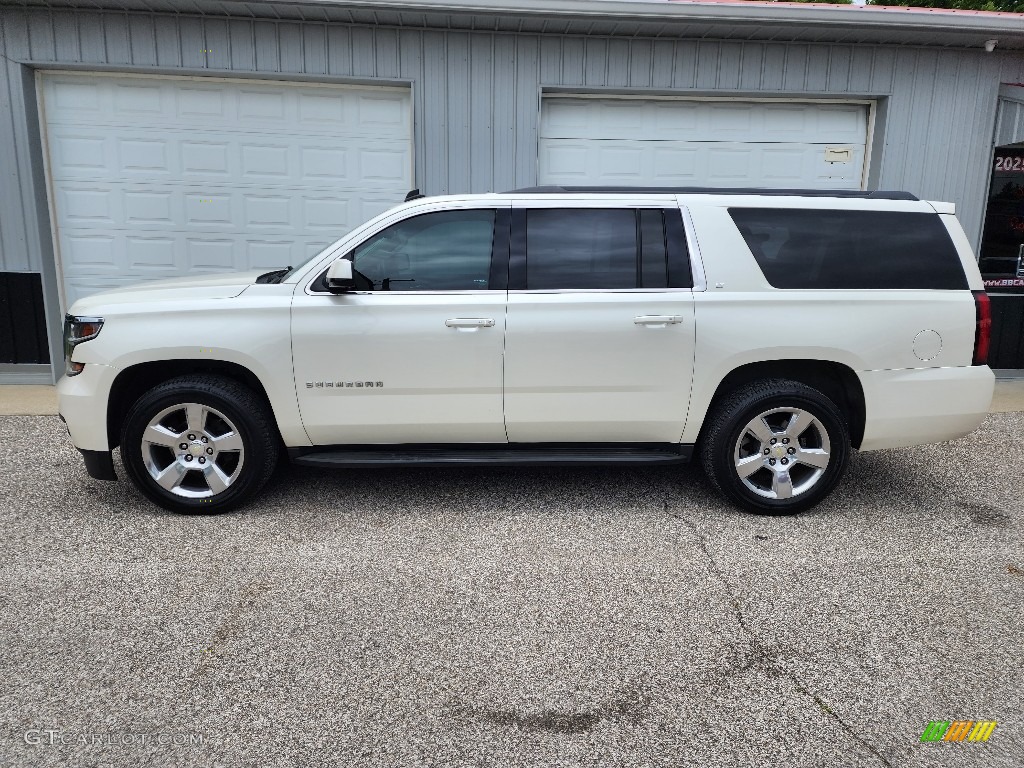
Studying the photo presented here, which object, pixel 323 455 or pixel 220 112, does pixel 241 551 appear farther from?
pixel 220 112

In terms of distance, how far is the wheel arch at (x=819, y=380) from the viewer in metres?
4.46

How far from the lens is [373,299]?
168 inches

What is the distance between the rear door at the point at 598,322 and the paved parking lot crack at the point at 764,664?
1.02 metres

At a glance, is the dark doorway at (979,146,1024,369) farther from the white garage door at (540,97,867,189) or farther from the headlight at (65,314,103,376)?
the headlight at (65,314,103,376)

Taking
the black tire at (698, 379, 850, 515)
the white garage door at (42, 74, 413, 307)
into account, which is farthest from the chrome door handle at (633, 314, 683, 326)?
the white garage door at (42, 74, 413, 307)

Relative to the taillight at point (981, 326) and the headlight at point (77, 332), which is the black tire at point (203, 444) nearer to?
the headlight at point (77, 332)

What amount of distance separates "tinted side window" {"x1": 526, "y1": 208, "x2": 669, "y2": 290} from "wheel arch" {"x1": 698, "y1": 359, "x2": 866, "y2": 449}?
741 mm

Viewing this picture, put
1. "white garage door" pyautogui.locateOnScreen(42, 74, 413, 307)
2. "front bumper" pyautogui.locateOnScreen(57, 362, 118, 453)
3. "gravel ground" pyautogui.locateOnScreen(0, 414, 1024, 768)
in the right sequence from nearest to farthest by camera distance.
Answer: "gravel ground" pyautogui.locateOnScreen(0, 414, 1024, 768), "front bumper" pyautogui.locateOnScreen(57, 362, 118, 453), "white garage door" pyautogui.locateOnScreen(42, 74, 413, 307)

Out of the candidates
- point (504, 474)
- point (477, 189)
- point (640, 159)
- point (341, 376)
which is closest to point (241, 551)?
point (341, 376)

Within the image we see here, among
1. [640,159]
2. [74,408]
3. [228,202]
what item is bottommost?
[74,408]

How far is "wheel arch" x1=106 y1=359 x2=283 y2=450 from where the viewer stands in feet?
14.2

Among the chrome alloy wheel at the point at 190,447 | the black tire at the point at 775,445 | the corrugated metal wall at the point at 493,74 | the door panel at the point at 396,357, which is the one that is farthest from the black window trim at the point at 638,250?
the corrugated metal wall at the point at 493,74

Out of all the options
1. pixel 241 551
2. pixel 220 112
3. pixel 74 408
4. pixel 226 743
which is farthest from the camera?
pixel 220 112

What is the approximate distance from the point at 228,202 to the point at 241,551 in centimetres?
518
